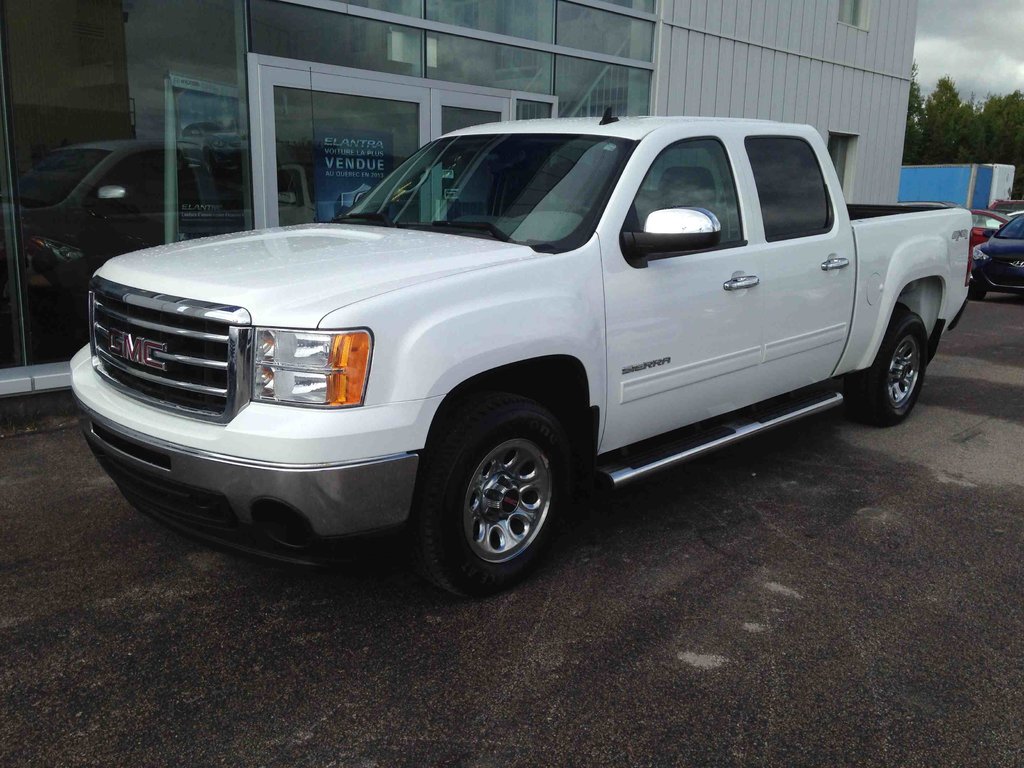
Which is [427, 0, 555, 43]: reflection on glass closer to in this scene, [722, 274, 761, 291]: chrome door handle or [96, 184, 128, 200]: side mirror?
[96, 184, 128, 200]: side mirror

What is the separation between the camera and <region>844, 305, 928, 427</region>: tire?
598 cm

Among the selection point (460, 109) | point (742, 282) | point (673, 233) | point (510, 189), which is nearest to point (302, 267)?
point (510, 189)

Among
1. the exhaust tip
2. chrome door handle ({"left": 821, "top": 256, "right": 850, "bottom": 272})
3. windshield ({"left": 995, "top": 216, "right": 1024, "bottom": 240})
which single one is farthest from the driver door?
windshield ({"left": 995, "top": 216, "right": 1024, "bottom": 240})

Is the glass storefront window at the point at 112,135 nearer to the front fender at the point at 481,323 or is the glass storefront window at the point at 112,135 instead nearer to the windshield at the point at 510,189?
the windshield at the point at 510,189

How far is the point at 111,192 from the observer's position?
7.10 m

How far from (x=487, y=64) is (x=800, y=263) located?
19.8 ft

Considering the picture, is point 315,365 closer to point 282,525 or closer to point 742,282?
point 282,525

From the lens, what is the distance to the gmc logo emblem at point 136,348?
3293 millimetres

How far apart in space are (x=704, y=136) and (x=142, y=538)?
331cm

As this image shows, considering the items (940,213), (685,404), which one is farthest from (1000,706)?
(940,213)

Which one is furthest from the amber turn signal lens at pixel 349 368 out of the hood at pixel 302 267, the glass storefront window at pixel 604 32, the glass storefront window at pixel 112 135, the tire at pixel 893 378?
the glass storefront window at pixel 604 32

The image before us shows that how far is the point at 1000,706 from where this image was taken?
2.96 m

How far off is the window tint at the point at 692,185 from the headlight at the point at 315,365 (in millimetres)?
1519

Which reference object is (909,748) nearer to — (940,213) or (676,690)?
(676,690)
